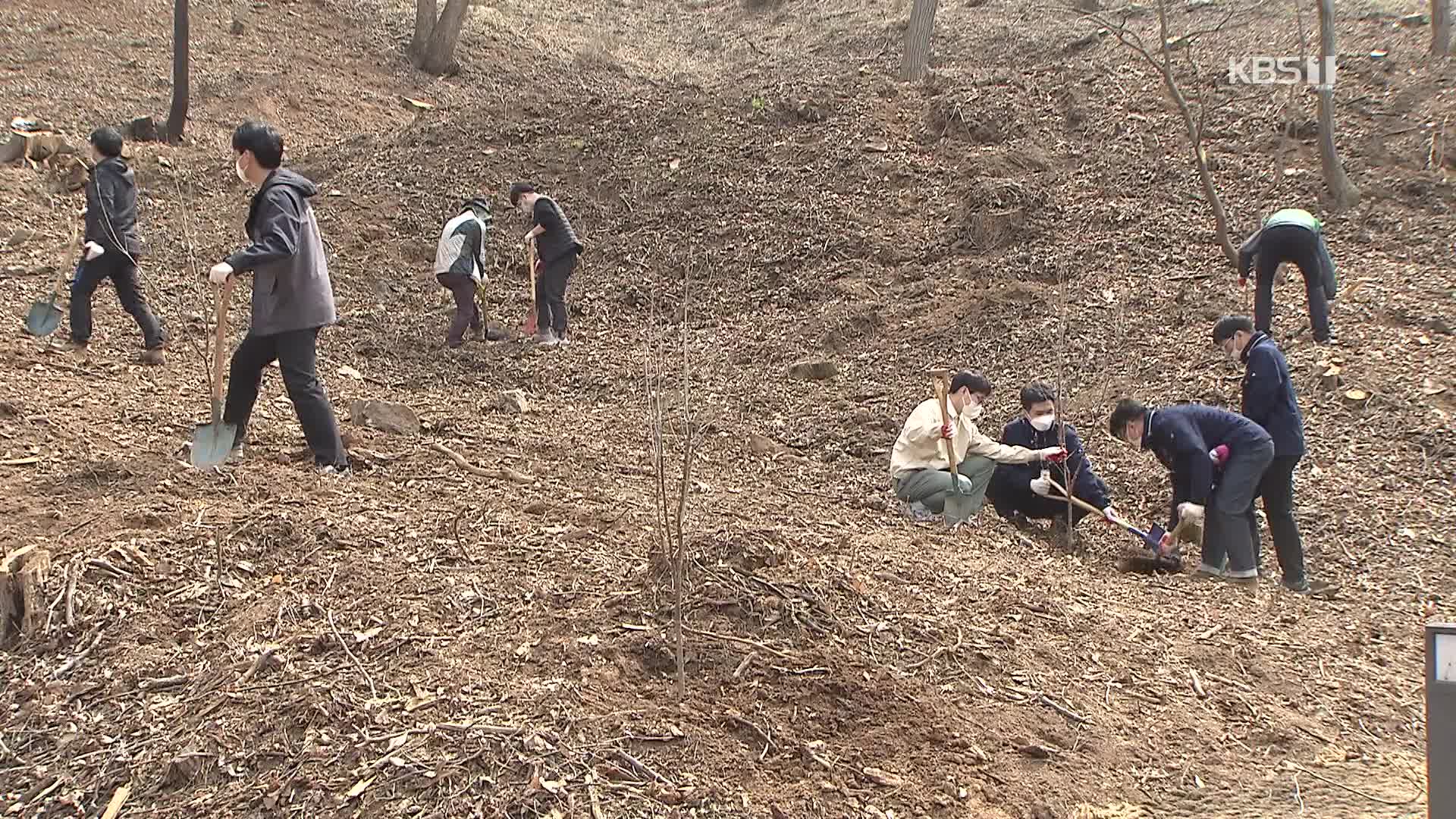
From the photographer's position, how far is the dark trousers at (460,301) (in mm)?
8156

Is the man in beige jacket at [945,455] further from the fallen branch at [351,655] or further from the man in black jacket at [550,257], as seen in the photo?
the man in black jacket at [550,257]

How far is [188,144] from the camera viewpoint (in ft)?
38.1

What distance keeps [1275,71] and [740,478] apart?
808cm

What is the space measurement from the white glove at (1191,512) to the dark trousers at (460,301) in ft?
17.5

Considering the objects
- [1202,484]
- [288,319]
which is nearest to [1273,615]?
[1202,484]

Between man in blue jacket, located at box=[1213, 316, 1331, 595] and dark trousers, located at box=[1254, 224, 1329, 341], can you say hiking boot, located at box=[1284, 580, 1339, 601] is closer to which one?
man in blue jacket, located at box=[1213, 316, 1331, 595]

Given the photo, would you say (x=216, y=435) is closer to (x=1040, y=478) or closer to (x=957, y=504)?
(x=957, y=504)

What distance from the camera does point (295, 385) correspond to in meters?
4.72

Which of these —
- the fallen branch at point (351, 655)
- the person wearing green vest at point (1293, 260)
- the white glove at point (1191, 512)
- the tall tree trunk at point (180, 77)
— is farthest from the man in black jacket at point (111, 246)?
the person wearing green vest at point (1293, 260)

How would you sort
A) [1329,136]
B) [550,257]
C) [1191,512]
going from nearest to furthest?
[1191,512] → [550,257] → [1329,136]

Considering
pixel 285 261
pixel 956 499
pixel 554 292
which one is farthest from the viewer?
pixel 554 292

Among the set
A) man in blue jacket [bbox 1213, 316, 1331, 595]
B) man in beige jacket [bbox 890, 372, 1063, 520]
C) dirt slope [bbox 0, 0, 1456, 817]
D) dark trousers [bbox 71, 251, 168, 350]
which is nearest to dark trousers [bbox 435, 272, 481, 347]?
dirt slope [bbox 0, 0, 1456, 817]

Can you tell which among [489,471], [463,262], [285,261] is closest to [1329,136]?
[463,262]

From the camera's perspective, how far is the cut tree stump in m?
3.23
